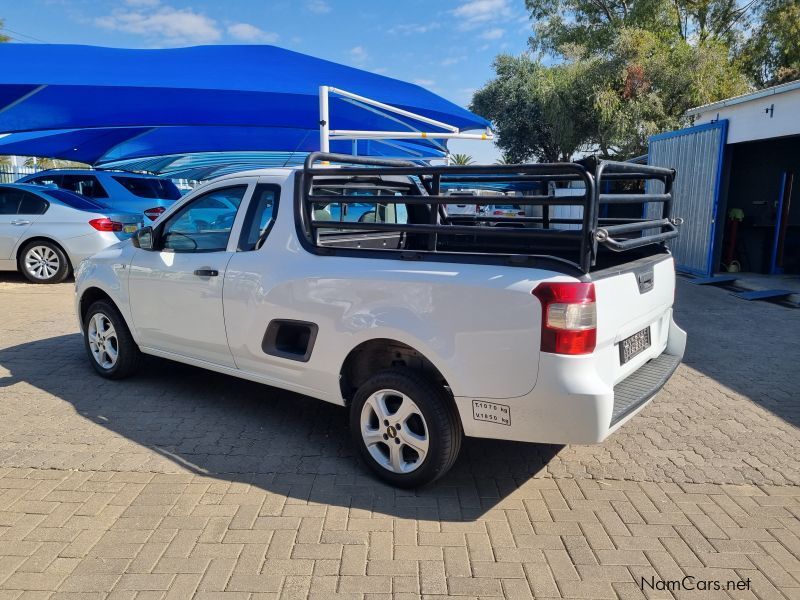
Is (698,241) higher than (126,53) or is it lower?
lower

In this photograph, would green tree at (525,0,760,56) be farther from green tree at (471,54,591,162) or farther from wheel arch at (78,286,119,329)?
wheel arch at (78,286,119,329)

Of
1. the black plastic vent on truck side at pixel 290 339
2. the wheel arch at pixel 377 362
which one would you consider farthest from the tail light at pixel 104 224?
the wheel arch at pixel 377 362

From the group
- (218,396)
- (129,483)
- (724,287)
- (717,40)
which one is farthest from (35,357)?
(717,40)

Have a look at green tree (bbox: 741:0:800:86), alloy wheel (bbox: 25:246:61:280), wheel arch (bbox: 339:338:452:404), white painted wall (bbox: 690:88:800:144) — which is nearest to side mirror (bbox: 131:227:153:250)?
wheel arch (bbox: 339:338:452:404)

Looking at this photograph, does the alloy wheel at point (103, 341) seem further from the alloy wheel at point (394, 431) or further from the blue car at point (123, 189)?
the blue car at point (123, 189)

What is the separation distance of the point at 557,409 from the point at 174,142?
13.2 meters

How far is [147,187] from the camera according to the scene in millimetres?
12195

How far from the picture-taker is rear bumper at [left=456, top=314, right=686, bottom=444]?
9.29ft

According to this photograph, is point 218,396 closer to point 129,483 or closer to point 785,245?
point 129,483

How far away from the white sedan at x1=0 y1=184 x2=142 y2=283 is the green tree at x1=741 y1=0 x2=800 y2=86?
956 inches

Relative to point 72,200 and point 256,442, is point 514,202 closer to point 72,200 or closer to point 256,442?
point 256,442

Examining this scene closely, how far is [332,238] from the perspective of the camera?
4.02 m

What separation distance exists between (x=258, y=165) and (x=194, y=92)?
12.1 meters

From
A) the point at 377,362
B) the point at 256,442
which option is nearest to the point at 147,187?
the point at 256,442
